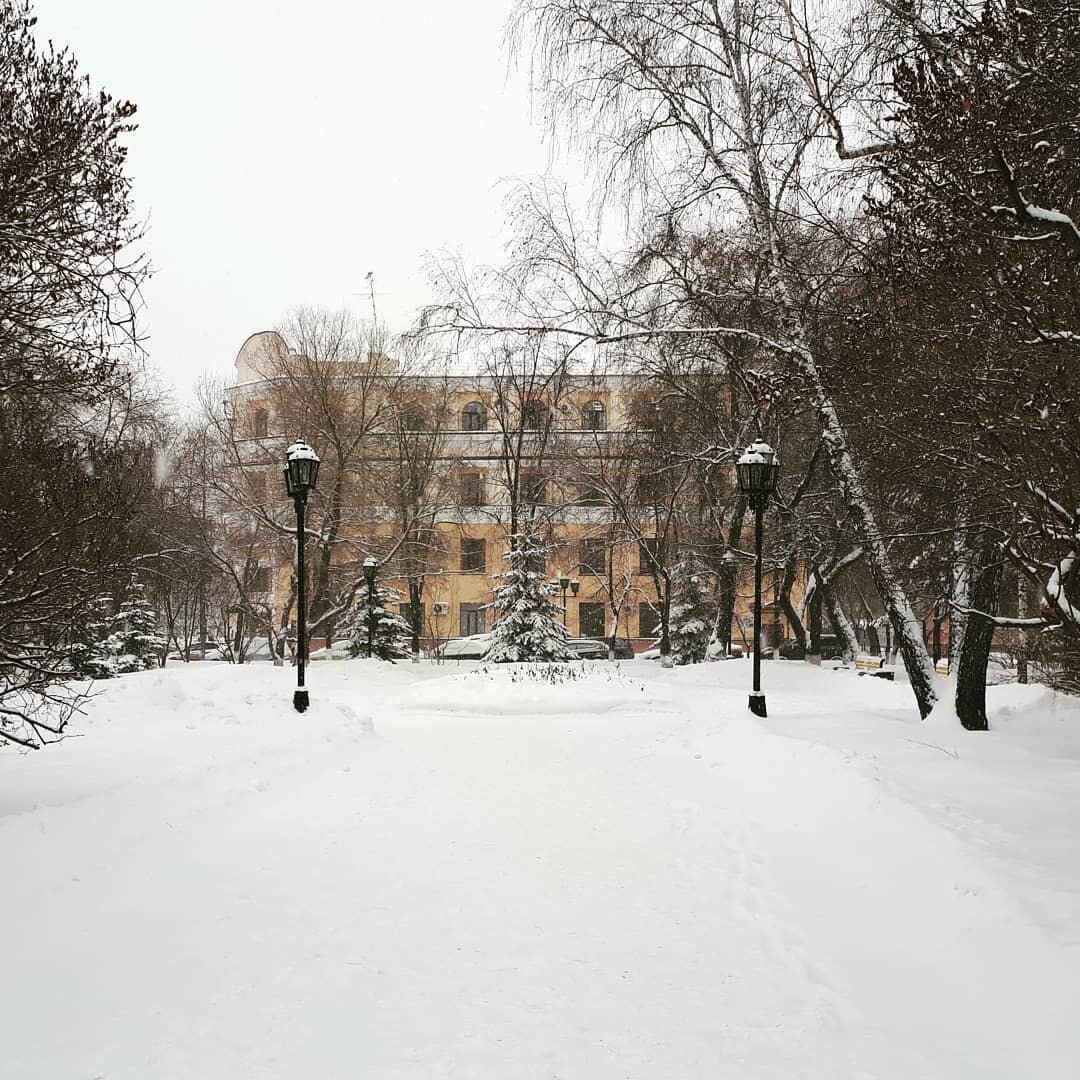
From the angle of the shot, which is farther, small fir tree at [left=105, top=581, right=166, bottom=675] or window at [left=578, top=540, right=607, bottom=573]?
window at [left=578, top=540, right=607, bottom=573]

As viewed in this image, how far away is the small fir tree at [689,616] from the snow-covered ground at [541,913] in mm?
21441

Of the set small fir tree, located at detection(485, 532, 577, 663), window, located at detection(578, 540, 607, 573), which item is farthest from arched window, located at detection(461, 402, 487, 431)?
small fir tree, located at detection(485, 532, 577, 663)

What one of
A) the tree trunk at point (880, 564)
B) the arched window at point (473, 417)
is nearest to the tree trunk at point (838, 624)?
the tree trunk at point (880, 564)

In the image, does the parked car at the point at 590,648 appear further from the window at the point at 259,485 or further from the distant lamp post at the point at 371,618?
the window at the point at 259,485

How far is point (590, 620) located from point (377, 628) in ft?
64.8

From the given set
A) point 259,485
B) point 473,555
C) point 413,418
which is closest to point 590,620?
point 473,555

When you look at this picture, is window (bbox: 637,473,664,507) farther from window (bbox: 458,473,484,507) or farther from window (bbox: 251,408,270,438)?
window (bbox: 251,408,270,438)

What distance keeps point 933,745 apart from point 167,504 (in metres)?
29.5

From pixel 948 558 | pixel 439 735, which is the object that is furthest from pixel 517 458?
pixel 948 558

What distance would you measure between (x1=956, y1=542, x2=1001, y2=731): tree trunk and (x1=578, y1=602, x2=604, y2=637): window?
37520mm

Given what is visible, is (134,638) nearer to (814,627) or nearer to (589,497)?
(589,497)

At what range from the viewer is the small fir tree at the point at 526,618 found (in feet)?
92.0

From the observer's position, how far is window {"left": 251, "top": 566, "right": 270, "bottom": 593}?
35156 millimetres

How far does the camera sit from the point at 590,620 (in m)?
50.2
